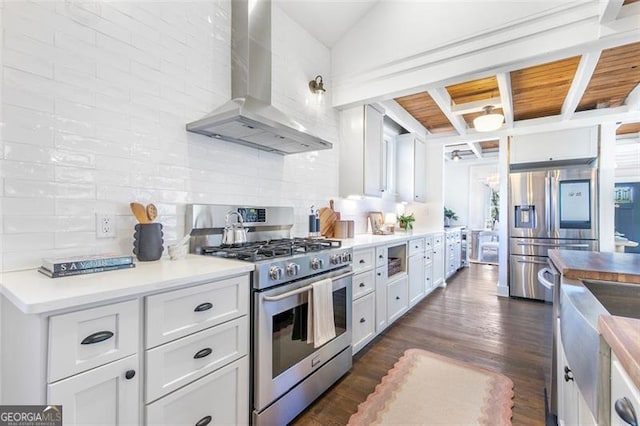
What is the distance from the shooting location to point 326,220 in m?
3.06

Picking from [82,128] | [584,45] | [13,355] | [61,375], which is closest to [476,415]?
[61,375]

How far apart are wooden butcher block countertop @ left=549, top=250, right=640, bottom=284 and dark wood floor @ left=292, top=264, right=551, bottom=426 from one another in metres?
0.38

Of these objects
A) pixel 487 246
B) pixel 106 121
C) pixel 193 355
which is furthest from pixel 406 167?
pixel 193 355

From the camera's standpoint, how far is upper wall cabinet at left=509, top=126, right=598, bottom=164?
3.96 metres

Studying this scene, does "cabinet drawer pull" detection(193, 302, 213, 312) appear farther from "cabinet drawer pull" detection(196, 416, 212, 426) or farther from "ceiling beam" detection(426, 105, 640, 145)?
"ceiling beam" detection(426, 105, 640, 145)

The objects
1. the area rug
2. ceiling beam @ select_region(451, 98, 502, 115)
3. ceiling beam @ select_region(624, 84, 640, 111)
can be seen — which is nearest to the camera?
the area rug

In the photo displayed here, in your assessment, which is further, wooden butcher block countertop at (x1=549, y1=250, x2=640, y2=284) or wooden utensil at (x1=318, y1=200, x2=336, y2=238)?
wooden utensil at (x1=318, y1=200, x2=336, y2=238)

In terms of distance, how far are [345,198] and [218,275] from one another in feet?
7.55

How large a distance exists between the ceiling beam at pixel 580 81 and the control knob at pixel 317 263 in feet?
8.22

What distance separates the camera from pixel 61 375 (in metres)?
0.90

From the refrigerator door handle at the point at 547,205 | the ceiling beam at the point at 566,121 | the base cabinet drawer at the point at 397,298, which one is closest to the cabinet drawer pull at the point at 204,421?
the base cabinet drawer at the point at 397,298

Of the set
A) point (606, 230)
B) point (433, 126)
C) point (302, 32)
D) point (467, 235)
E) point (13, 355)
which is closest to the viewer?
point (13, 355)

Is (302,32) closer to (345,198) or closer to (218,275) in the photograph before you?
(345,198)

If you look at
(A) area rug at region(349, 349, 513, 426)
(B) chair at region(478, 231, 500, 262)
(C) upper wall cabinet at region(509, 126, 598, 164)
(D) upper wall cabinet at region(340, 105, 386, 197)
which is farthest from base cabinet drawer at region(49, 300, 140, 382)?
(B) chair at region(478, 231, 500, 262)
